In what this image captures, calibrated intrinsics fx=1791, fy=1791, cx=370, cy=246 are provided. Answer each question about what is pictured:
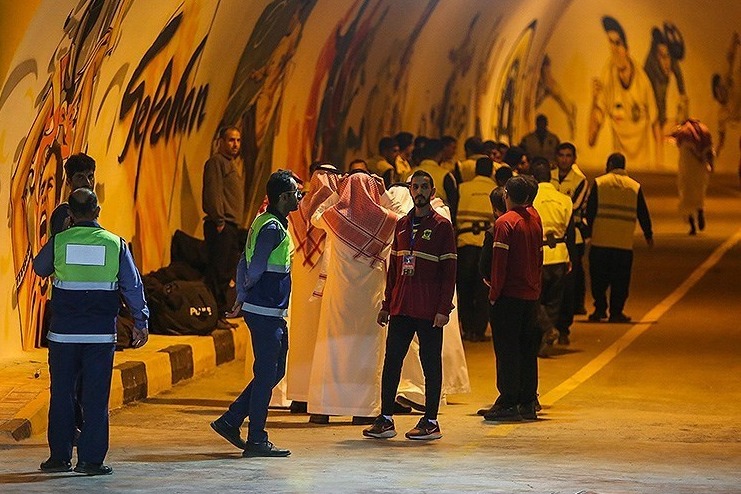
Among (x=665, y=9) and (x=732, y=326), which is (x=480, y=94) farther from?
(x=732, y=326)

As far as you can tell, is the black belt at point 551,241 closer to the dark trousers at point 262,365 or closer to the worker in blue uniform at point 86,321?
the dark trousers at point 262,365

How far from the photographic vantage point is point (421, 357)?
11633 millimetres

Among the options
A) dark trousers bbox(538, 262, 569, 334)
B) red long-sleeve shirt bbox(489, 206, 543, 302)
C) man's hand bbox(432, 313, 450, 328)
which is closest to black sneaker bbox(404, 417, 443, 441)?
man's hand bbox(432, 313, 450, 328)

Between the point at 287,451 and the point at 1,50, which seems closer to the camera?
the point at 287,451

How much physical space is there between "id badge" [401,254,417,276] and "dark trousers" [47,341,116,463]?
246 centimetres

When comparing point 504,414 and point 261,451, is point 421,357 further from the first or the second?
point 261,451

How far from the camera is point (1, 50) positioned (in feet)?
42.0

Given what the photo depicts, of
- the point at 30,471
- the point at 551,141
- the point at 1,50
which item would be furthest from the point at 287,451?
the point at 551,141

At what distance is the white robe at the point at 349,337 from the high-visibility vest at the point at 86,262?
2858 millimetres

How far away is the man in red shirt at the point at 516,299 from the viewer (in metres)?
12.5

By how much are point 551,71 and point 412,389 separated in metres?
33.6

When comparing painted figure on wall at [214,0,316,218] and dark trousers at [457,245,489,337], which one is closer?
dark trousers at [457,245,489,337]

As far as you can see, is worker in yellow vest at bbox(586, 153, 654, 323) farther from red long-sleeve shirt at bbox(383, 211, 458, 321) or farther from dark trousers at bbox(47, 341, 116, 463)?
dark trousers at bbox(47, 341, 116, 463)

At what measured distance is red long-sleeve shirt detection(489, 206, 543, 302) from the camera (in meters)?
12.5
